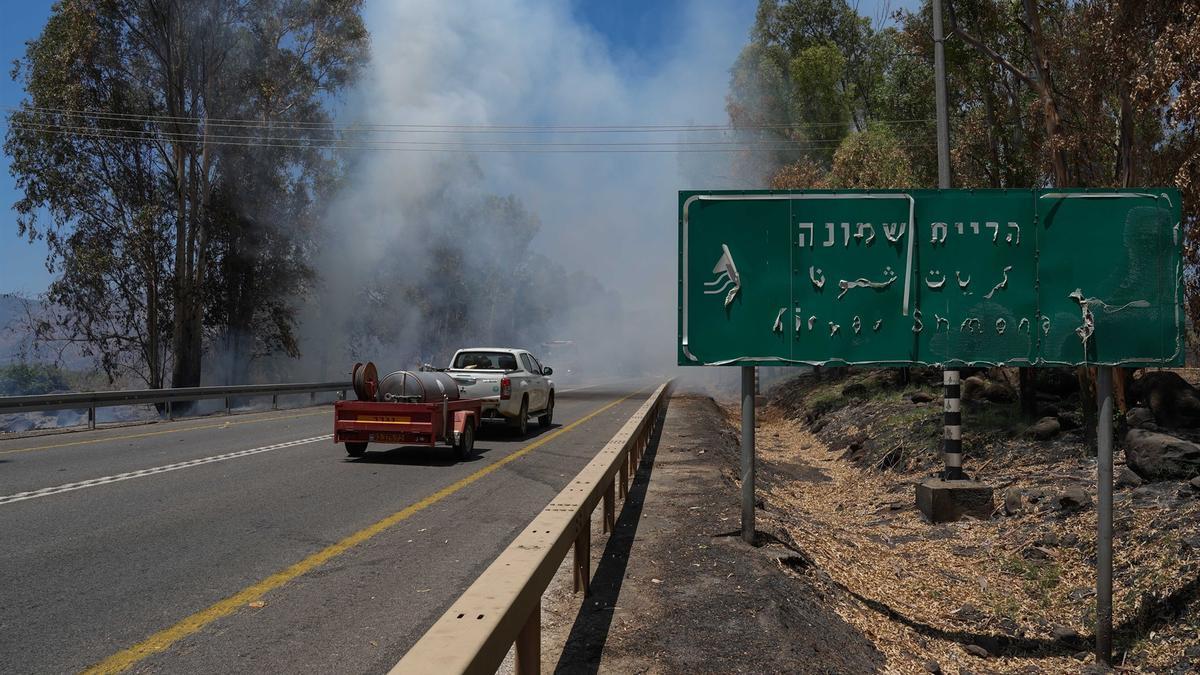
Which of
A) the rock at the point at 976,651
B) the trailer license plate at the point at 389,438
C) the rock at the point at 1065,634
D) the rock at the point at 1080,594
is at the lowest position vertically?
the rock at the point at 976,651

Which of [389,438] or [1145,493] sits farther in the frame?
[389,438]

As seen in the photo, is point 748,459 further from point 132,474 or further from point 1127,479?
point 132,474

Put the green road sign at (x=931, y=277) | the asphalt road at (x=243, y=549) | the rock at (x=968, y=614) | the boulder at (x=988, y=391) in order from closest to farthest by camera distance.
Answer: the asphalt road at (x=243, y=549) → the green road sign at (x=931, y=277) → the rock at (x=968, y=614) → the boulder at (x=988, y=391)

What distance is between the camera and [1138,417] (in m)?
11.2

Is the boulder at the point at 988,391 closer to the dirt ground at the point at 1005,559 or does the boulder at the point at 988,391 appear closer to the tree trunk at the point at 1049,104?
the dirt ground at the point at 1005,559

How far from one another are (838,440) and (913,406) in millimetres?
1625

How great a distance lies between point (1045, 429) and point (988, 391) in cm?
355

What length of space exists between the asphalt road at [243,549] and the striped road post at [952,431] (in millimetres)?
4505

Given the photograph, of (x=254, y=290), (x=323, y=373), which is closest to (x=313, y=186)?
(x=254, y=290)

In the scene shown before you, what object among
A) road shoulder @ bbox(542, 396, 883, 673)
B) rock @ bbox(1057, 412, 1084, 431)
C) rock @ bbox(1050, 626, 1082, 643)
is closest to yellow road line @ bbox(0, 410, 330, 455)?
road shoulder @ bbox(542, 396, 883, 673)

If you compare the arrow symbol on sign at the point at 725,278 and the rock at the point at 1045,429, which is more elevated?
the arrow symbol on sign at the point at 725,278

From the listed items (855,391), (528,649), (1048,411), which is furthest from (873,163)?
(528,649)

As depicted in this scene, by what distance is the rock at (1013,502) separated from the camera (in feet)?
30.6

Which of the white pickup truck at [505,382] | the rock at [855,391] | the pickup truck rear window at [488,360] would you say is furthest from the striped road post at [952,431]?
the rock at [855,391]
